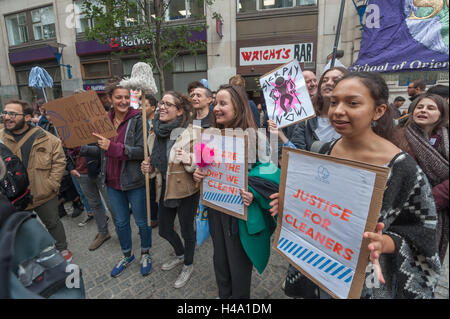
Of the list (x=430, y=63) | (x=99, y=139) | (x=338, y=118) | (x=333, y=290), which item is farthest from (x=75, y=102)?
(x=430, y=63)

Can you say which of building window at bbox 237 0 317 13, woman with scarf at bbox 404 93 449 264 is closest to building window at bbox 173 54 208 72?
building window at bbox 237 0 317 13

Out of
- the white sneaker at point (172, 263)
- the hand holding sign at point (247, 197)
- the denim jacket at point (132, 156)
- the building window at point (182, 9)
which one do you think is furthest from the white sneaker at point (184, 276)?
the building window at point (182, 9)

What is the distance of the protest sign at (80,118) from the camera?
2.44 m

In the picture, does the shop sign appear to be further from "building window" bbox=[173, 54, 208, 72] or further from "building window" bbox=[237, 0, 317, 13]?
"building window" bbox=[173, 54, 208, 72]

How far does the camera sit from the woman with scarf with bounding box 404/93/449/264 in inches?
56.2

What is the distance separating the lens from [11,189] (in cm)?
202

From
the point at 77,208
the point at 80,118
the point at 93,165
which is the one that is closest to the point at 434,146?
the point at 80,118

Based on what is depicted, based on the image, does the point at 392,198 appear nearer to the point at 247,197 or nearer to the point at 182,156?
the point at 247,197

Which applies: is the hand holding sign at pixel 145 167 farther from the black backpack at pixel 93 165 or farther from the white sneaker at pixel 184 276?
the white sneaker at pixel 184 276

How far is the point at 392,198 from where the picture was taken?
114 centimetres

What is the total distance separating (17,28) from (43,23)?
8.73ft

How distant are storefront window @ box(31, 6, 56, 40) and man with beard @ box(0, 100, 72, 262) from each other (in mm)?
14945

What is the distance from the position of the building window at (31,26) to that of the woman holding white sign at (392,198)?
58.6 ft

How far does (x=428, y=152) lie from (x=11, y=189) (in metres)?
3.31
